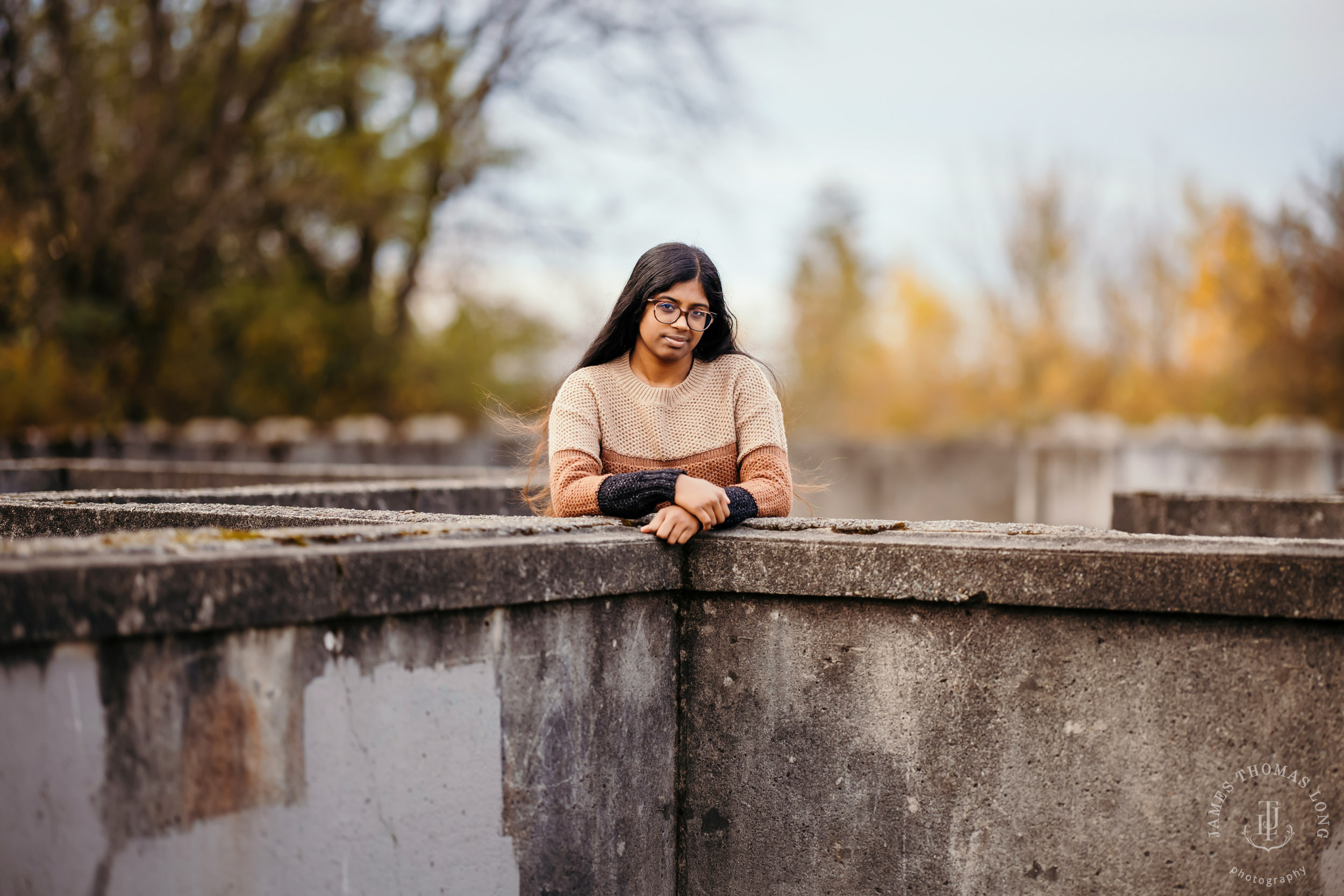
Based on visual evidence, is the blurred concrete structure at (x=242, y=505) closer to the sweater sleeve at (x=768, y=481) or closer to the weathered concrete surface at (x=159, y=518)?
the weathered concrete surface at (x=159, y=518)

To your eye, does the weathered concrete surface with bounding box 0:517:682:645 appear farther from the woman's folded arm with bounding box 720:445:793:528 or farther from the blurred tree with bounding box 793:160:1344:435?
the blurred tree with bounding box 793:160:1344:435

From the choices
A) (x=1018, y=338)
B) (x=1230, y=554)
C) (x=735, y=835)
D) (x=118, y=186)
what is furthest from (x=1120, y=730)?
(x=1018, y=338)

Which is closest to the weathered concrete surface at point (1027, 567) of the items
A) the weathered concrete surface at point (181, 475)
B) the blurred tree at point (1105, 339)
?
the weathered concrete surface at point (181, 475)

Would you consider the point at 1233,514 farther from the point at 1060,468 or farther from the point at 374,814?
the point at 1060,468

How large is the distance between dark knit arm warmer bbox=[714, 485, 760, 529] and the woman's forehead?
2.07 feet

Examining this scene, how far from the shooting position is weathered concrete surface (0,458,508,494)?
6.55 meters

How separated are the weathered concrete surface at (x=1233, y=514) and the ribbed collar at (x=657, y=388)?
2.50 metres

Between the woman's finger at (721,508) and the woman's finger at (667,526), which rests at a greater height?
the woman's finger at (721,508)

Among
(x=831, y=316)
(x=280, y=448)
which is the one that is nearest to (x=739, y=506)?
(x=280, y=448)

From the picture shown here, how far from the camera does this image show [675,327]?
3277 millimetres

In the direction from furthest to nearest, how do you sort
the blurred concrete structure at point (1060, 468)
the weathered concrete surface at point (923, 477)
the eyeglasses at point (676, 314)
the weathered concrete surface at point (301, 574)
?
the weathered concrete surface at point (923, 477) < the blurred concrete structure at point (1060, 468) < the eyeglasses at point (676, 314) < the weathered concrete surface at point (301, 574)

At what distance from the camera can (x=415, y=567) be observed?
90.8 inches

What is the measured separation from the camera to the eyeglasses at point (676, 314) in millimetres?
3273

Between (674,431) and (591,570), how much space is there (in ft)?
2.60
